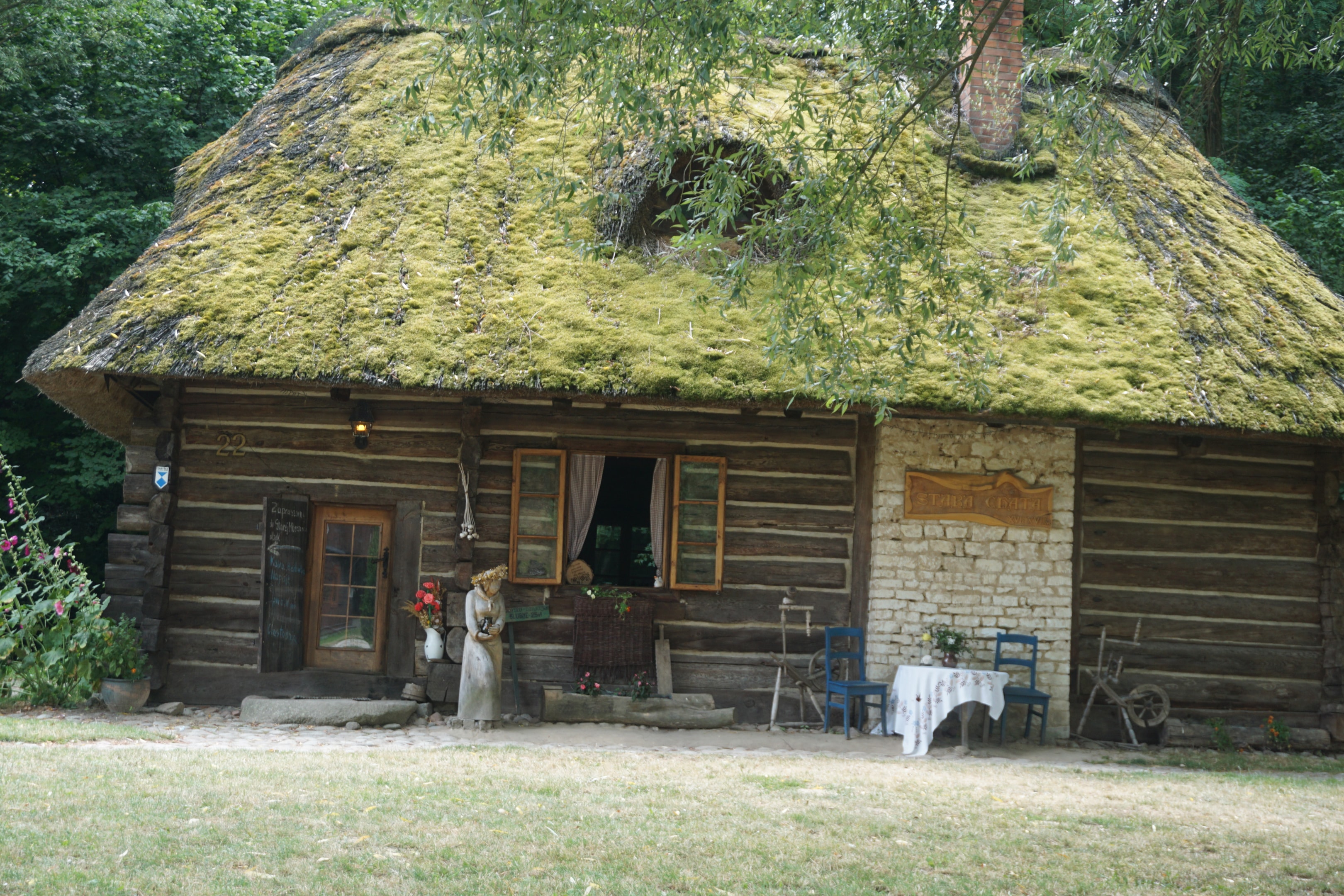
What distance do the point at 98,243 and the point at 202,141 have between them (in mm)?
3007

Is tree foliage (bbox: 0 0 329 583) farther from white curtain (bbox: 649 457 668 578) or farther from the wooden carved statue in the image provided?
white curtain (bbox: 649 457 668 578)

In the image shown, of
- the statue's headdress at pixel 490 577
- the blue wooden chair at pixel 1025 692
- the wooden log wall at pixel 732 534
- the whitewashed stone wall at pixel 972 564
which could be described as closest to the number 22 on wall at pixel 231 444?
the wooden log wall at pixel 732 534

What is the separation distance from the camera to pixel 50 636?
26.4 feet

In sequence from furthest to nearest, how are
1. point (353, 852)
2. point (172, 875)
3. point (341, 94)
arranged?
point (341, 94), point (353, 852), point (172, 875)

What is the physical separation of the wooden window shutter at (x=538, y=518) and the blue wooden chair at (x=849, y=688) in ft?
7.56

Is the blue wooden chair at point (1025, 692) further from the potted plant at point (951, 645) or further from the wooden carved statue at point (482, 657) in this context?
the wooden carved statue at point (482, 657)

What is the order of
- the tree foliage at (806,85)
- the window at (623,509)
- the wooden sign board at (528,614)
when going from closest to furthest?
the tree foliage at (806,85) → the wooden sign board at (528,614) → the window at (623,509)

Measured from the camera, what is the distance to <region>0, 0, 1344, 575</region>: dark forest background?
13102mm

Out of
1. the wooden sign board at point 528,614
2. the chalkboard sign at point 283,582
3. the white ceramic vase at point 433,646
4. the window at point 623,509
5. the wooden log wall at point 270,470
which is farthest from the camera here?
the window at point 623,509

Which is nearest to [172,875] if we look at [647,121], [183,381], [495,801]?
[495,801]

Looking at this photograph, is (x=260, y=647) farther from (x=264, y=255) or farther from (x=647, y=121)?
(x=647, y=121)

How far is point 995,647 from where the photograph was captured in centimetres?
852

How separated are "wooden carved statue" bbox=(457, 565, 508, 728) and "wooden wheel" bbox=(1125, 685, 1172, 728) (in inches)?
204

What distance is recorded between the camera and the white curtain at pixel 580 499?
8.86m
